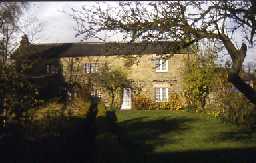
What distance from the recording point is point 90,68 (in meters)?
47.7

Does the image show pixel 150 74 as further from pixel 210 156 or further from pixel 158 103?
pixel 210 156

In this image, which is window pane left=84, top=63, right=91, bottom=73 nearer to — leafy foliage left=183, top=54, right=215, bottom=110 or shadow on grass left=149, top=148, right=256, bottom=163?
leafy foliage left=183, top=54, right=215, bottom=110

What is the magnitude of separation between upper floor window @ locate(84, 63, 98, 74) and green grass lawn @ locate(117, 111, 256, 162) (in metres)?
16.6

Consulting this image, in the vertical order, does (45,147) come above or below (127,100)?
above

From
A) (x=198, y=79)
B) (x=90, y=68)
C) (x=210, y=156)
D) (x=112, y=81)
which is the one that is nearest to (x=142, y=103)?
(x=112, y=81)

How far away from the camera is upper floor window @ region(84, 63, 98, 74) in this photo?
4688 cm

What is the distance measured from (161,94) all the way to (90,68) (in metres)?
7.79

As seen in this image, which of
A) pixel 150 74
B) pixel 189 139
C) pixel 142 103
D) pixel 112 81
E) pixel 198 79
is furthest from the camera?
pixel 150 74

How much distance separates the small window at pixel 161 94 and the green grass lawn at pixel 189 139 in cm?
1476

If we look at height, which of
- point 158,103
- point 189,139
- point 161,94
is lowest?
point 189,139

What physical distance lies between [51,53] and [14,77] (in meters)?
35.8

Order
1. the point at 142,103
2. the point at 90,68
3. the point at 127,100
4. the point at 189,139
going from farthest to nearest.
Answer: the point at 90,68, the point at 127,100, the point at 142,103, the point at 189,139

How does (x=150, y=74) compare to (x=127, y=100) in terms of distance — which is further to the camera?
(x=150, y=74)

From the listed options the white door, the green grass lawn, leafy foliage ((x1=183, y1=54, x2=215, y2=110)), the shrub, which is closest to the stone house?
the white door
